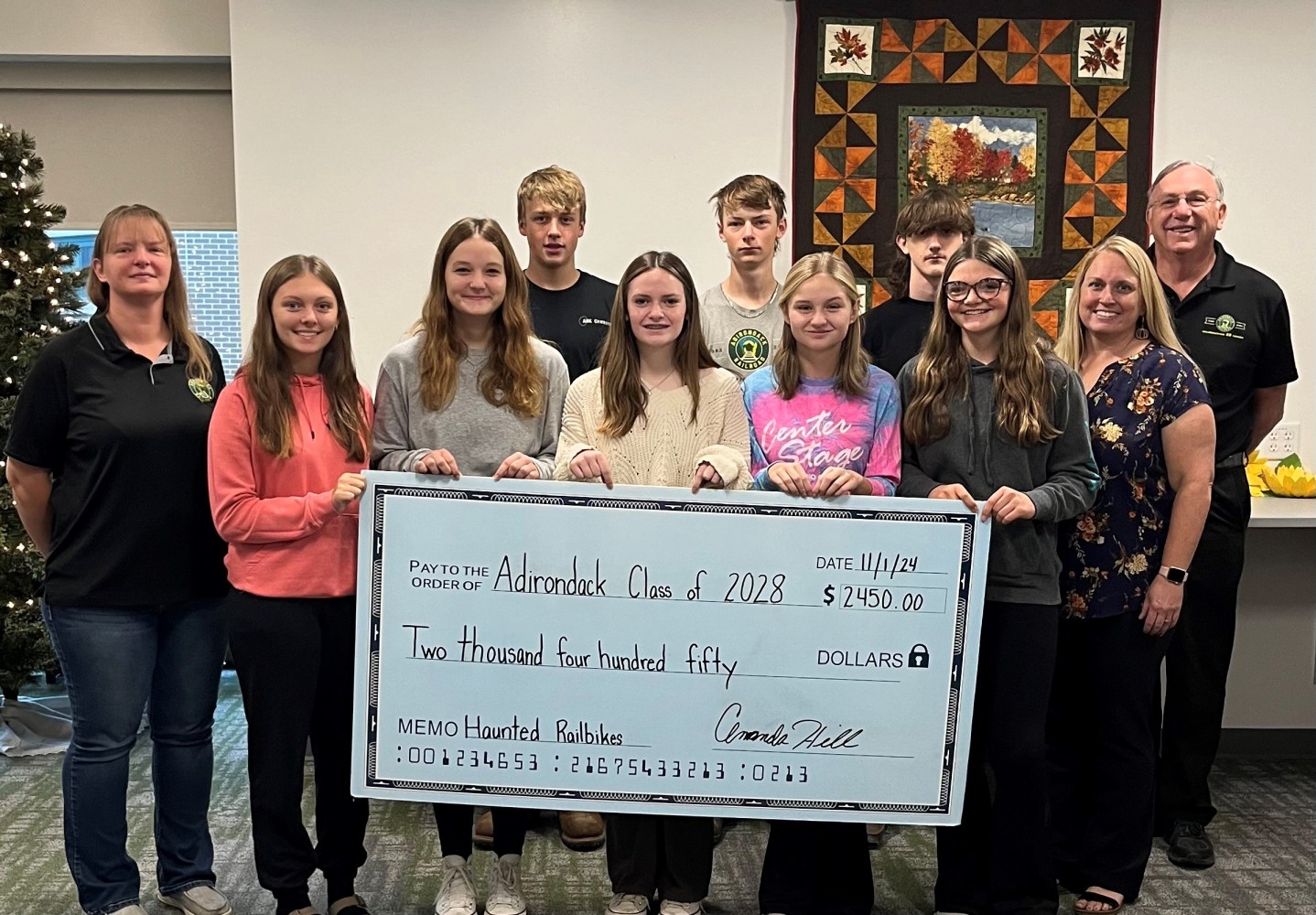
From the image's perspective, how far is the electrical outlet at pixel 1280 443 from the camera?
149 inches

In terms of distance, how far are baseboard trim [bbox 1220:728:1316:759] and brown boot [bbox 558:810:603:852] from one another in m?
2.29

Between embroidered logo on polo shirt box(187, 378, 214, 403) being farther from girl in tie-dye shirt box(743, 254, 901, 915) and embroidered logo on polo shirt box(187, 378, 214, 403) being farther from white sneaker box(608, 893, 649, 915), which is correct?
white sneaker box(608, 893, 649, 915)

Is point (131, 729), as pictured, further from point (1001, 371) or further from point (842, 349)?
point (1001, 371)

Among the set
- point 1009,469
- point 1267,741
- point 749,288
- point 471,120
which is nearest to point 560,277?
point 749,288

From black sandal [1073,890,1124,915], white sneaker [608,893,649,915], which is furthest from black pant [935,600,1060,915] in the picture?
white sneaker [608,893,649,915]

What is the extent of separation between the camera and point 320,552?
2.16 metres

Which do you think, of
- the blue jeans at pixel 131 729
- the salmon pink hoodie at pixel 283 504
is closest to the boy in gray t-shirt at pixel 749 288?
the salmon pink hoodie at pixel 283 504

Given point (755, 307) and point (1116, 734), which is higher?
point (755, 307)

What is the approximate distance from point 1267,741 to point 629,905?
2.62 metres

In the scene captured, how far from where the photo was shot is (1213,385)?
2834 mm

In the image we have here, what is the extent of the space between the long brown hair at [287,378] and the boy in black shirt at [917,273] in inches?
52.2

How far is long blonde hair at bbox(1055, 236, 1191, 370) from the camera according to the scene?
240 cm

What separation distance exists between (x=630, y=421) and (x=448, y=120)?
Result: 1.96 metres

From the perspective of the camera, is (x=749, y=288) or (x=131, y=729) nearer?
(x=131, y=729)
